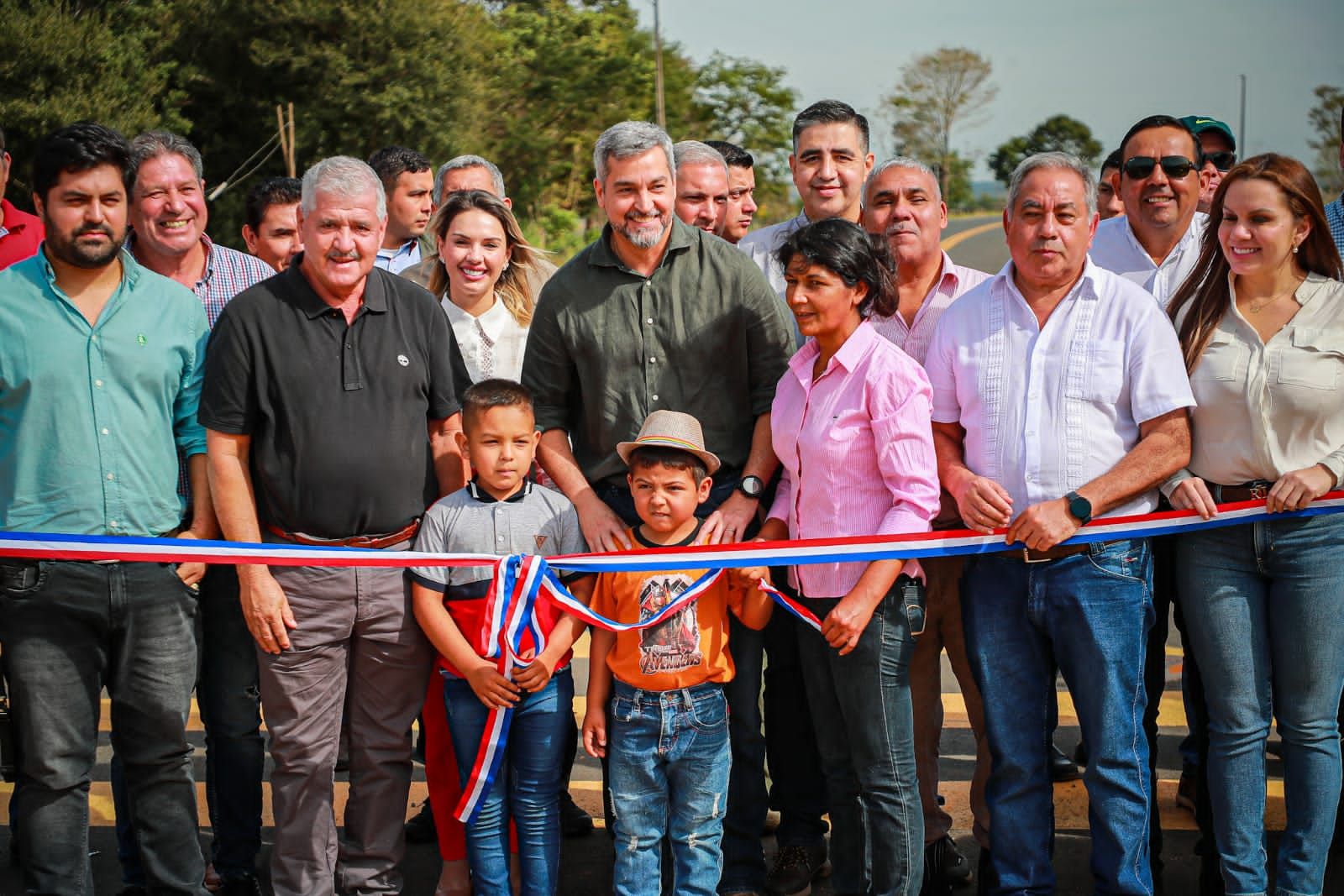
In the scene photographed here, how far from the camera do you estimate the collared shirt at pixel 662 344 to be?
14.4 feet

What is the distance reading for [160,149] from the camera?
5070 millimetres

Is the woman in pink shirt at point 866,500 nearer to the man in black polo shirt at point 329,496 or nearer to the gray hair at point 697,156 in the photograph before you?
the man in black polo shirt at point 329,496

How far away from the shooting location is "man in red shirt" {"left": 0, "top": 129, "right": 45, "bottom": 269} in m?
5.38

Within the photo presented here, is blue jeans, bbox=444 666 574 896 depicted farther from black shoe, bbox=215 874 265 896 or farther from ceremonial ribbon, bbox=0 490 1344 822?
black shoe, bbox=215 874 265 896

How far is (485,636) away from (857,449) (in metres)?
1.39

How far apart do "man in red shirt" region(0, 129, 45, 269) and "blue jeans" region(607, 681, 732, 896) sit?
342cm

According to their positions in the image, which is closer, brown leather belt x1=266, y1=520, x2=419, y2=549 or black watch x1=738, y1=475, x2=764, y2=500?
brown leather belt x1=266, y1=520, x2=419, y2=549

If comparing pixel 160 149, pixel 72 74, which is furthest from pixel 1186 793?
pixel 72 74

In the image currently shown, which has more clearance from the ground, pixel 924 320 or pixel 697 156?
pixel 697 156

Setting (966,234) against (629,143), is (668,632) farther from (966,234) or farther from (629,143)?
(966,234)

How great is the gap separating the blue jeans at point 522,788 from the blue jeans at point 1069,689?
56.9 inches

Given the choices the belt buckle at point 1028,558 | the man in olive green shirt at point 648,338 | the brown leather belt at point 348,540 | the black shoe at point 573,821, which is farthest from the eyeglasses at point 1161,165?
the black shoe at point 573,821

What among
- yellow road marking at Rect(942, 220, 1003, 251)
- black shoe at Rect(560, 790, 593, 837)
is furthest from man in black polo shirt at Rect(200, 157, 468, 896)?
yellow road marking at Rect(942, 220, 1003, 251)

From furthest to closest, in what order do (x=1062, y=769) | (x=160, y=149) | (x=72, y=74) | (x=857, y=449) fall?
1. (x=72, y=74)
2. (x=1062, y=769)
3. (x=160, y=149)
4. (x=857, y=449)
